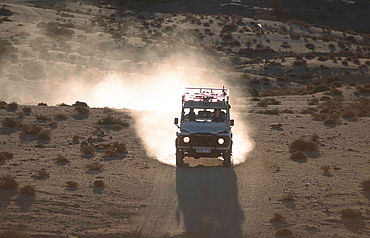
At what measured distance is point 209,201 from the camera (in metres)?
17.3

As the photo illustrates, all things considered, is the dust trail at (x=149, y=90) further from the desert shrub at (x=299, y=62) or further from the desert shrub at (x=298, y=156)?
the desert shrub at (x=299, y=62)

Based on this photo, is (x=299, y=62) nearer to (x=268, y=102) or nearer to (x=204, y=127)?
(x=268, y=102)

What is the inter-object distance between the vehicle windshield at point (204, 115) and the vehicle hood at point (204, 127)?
0.26 metres

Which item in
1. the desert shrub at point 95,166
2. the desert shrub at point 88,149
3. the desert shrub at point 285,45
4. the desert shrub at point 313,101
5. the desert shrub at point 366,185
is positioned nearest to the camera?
the desert shrub at point 366,185

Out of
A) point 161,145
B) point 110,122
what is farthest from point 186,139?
point 110,122

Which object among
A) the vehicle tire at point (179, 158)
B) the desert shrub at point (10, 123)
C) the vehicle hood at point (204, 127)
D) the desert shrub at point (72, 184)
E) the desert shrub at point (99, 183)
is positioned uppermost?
the desert shrub at point (10, 123)

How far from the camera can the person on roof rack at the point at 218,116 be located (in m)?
21.8

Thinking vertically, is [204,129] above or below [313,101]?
below

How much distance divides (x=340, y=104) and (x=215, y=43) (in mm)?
37370

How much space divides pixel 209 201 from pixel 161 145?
1066 centimetres

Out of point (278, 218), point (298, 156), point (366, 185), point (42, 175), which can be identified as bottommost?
point (278, 218)

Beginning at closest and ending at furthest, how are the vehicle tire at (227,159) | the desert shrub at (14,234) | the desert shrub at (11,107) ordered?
the desert shrub at (14,234) → the vehicle tire at (227,159) → the desert shrub at (11,107)

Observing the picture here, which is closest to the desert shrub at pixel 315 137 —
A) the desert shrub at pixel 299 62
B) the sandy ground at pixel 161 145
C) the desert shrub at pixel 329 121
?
the sandy ground at pixel 161 145

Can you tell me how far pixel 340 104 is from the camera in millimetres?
44406
